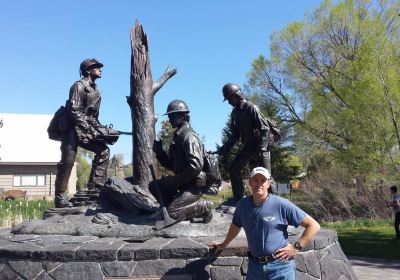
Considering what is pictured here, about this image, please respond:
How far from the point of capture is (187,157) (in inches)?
238

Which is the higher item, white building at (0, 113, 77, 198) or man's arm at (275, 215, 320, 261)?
white building at (0, 113, 77, 198)

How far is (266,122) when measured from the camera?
724 cm

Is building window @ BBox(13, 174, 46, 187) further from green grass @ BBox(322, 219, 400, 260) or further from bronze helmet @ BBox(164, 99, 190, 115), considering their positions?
bronze helmet @ BBox(164, 99, 190, 115)

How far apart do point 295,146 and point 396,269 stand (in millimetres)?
18817

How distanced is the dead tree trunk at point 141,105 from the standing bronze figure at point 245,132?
7.32ft

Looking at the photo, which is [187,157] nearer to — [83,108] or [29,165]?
[83,108]

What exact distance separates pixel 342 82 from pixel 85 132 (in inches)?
702

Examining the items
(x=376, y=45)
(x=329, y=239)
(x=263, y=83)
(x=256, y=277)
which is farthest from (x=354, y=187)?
(x=256, y=277)

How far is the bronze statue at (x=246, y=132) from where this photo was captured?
23.6ft

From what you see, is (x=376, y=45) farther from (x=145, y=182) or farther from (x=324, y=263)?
(x=324, y=263)

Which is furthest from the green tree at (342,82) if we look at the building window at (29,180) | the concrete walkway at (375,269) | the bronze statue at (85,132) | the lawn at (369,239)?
the building window at (29,180)

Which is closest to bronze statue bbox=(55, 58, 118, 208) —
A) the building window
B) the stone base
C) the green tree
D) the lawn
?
the stone base

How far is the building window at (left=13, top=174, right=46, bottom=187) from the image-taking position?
27438 millimetres

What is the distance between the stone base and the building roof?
22.9 m
